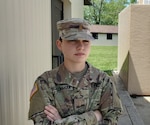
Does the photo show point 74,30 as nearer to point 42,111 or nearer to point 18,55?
point 42,111

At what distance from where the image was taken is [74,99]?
1272 mm

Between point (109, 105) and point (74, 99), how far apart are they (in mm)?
208

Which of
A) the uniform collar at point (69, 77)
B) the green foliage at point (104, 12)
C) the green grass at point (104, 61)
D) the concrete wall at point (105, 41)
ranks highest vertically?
the green foliage at point (104, 12)

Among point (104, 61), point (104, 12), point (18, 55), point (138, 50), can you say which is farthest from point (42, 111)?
point (104, 12)

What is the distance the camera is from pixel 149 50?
733 centimetres

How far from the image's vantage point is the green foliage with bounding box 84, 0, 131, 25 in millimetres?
41000

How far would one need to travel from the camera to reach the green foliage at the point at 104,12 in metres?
41.0

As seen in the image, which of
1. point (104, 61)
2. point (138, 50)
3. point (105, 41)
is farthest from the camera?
point (105, 41)

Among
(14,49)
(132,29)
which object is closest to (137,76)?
(132,29)

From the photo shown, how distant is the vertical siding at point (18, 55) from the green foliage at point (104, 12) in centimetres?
3921

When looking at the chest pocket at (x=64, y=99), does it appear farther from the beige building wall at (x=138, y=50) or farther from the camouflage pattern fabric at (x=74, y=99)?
the beige building wall at (x=138, y=50)

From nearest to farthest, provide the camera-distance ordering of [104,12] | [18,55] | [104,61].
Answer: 1. [18,55]
2. [104,61]
3. [104,12]

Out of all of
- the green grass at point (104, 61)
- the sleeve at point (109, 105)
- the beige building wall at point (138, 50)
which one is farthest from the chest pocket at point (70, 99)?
the green grass at point (104, 61)

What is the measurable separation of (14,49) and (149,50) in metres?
6.28
